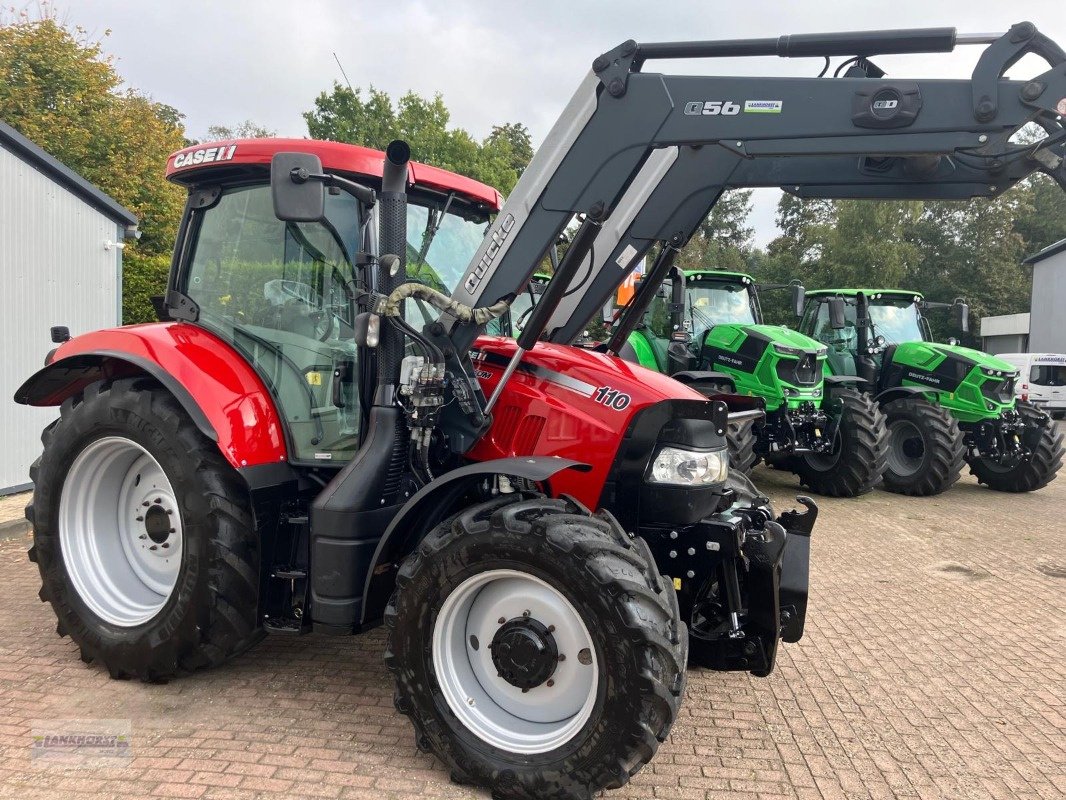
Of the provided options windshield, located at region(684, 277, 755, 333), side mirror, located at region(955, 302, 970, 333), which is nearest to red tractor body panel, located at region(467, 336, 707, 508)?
windshield, located at region(684, 277, 755, 333)

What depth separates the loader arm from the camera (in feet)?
8.33

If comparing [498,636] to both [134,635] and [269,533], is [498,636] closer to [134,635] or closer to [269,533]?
[269,533]

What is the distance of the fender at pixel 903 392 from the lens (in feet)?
32.8


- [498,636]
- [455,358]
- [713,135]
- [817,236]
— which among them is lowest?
[498,636]

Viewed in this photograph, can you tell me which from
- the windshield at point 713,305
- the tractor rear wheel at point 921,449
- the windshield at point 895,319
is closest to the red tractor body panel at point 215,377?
the windshield at point 713,305

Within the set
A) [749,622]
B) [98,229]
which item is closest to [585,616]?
[749,622]

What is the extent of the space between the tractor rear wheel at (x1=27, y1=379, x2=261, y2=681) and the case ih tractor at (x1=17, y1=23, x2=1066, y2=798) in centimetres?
1

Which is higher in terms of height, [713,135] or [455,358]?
[713,135]

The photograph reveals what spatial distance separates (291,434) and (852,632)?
3.42 metres

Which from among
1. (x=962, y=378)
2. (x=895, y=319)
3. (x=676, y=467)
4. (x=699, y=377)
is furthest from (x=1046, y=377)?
(x=676, y=467)

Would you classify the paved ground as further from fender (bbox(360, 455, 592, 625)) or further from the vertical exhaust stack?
the vertical exhaust stack

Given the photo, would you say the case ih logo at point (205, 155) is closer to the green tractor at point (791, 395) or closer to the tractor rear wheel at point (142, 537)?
the tractor rear wheel at point (142, 537)

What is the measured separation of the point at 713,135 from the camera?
2807 millimetres

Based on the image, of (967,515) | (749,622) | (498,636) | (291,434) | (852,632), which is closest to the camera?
(498,636)
